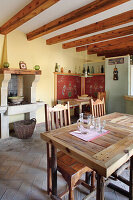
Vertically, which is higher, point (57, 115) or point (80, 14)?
point (80, 14)


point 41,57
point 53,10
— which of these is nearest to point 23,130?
point 41,57

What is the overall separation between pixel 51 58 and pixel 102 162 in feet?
13.1

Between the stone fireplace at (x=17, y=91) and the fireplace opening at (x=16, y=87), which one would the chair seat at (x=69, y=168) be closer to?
the stone fireplace at (x=17, y=91)

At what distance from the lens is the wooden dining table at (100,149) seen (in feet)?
3.24

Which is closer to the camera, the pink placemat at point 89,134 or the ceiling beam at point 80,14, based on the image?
the pink placemat at point 89,134

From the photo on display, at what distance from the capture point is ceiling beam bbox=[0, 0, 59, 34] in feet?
7.04

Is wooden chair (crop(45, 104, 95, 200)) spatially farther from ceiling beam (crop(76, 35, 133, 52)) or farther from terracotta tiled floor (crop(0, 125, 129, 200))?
ceiling beam (crop(76, 35, 133, 52))

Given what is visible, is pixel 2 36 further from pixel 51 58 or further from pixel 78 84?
pixel 78 84

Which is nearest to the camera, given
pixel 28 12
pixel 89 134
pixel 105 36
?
pixel 89 134

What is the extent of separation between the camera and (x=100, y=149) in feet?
3.81

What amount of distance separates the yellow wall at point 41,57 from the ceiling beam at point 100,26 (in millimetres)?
394

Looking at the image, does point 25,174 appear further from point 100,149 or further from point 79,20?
point 79,20

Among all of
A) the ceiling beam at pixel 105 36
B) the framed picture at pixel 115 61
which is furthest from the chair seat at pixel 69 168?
the framed picture at pixel 115 61

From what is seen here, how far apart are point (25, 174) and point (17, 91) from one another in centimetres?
245
